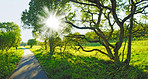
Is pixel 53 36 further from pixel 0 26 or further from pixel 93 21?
pixel 0 26

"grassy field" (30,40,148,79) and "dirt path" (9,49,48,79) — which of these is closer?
"grassy field" (30,40,148,79)

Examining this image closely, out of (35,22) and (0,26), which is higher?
(0,26)

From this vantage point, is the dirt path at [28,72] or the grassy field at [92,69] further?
the dirt path at [28,72]

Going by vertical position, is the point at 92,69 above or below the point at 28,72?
below

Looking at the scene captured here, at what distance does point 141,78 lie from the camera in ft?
21.1

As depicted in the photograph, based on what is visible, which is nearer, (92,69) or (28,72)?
(28,72)

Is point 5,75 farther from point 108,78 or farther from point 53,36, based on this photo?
point 53,36

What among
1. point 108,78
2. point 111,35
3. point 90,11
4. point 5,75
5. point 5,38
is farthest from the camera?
point 5,38

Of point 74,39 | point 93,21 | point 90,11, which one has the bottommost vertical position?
point 74,39

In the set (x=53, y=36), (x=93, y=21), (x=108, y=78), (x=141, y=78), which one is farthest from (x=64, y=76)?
(x=53, y=36)

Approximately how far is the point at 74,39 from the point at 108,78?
277 inches

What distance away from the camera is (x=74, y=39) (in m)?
12.4

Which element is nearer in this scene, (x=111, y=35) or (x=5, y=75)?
(x=5, y=75)

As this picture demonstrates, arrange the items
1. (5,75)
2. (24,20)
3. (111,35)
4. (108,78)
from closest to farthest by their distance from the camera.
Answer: (108,78), (5,75), (111,35), (24,20)
